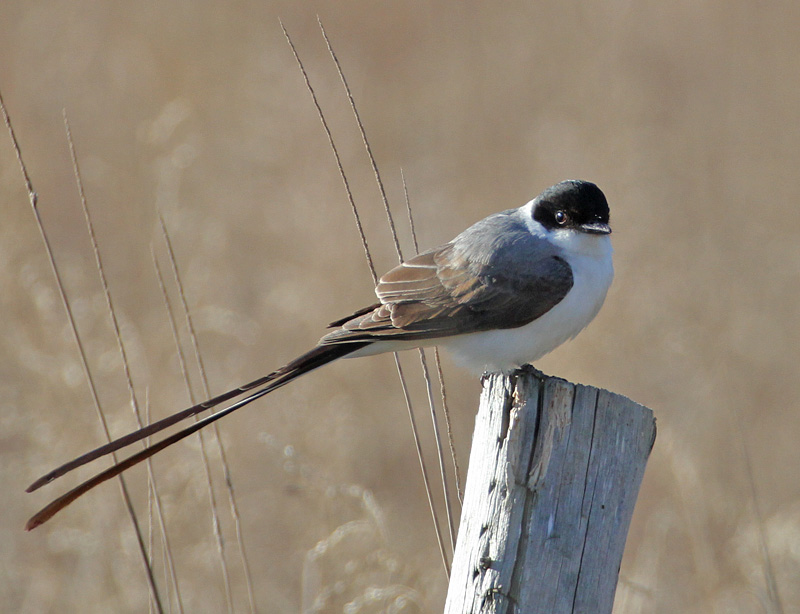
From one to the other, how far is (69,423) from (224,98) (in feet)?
14.2

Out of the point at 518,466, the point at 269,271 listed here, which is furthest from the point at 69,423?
the point at 518,466

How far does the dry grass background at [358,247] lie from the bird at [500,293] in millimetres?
662

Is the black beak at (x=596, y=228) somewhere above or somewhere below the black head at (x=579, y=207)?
below


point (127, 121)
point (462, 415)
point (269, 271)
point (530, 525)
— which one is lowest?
point (530, 525)

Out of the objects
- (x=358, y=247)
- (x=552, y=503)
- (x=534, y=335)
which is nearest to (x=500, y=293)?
(x=534, y=335)

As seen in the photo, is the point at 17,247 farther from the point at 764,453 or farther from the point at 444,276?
the point at 764,453

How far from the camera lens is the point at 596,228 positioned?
3.50 m

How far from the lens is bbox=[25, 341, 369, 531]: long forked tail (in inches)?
86.7

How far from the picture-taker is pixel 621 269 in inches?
246

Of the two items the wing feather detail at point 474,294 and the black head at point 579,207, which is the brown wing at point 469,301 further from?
the black head at point 579,207

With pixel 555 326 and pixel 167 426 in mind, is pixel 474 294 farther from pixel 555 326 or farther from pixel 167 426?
pixel 167 426

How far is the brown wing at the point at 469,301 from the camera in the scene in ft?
11.1

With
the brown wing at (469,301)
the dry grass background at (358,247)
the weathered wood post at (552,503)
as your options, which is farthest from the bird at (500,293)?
the weathered wood post at (552,503)

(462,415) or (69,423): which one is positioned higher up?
(462,415)
